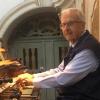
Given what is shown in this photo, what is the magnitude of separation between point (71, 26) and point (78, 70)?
0.35 m

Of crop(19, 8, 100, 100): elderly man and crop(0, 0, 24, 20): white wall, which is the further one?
crop(0, 0, 24, 20): white wall

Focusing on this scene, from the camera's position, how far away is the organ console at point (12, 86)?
11.8ft

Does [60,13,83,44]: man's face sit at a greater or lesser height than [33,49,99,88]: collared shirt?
greater

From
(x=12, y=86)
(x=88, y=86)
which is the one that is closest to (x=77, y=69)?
(x=88, y=86)

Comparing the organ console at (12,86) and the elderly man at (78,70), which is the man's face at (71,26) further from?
the organ console at (12,86)

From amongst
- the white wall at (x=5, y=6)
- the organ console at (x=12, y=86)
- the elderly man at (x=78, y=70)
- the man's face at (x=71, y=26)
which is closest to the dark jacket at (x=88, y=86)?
the elderly man at (x=78, y=70)

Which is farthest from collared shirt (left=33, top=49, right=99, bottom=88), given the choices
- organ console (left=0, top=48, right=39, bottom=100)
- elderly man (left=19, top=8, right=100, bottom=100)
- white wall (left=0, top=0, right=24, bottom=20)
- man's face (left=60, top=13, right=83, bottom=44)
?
white wall (left=0, top=0, right=24, bottom=20)

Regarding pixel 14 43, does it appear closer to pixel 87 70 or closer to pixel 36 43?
pixel 36 43

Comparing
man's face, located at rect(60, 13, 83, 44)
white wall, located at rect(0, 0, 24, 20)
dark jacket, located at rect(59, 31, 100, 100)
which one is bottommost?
dark jacket, located at rect(59, 31, 100, 100)

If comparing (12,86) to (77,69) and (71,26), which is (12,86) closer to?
(77,69)

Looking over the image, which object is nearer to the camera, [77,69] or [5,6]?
[77,69]

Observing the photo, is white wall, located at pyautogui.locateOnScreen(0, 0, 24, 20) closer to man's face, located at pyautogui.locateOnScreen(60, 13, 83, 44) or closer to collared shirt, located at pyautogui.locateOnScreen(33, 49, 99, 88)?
man's face, located at pyautogui.locateOnScreen(60, 13, 83, 44)

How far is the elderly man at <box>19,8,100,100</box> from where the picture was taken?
11.9 feet

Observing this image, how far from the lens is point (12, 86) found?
3654 mm
